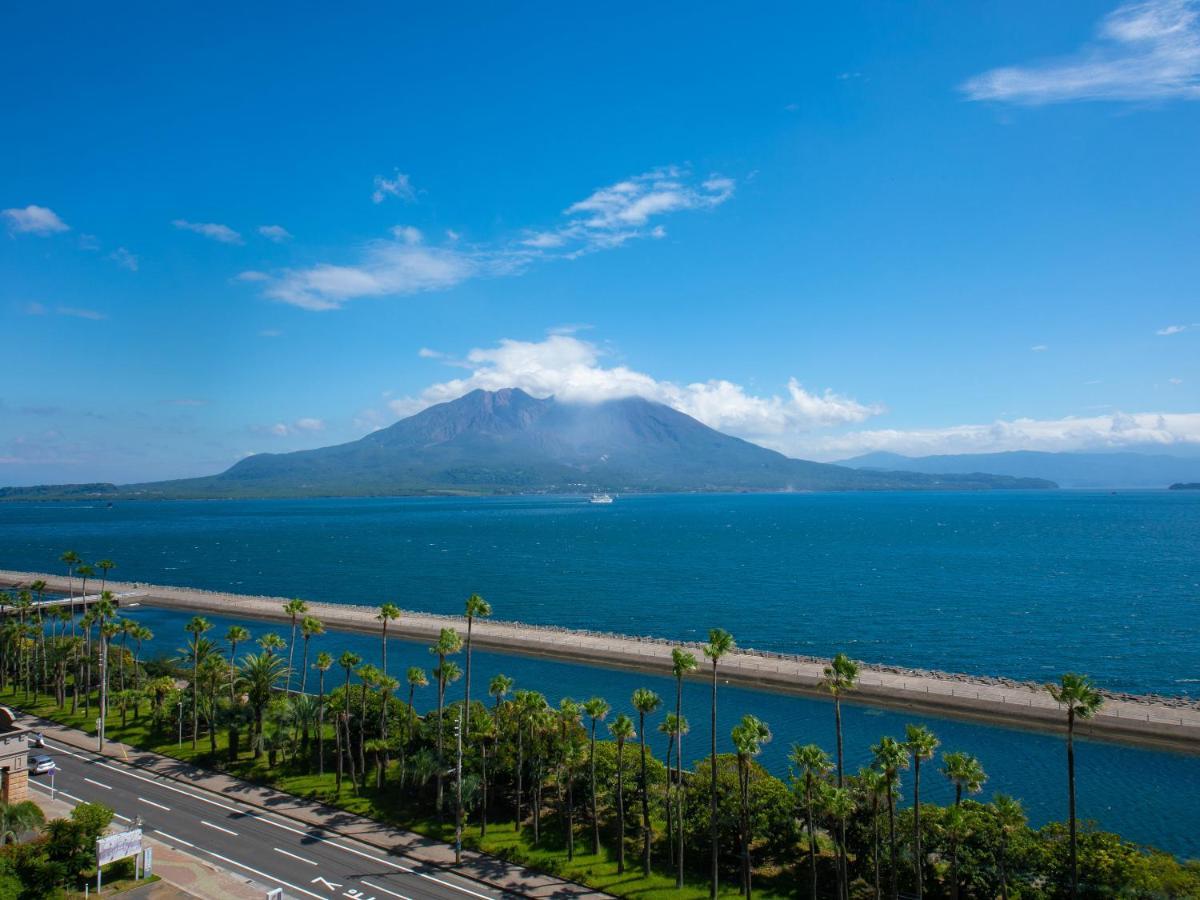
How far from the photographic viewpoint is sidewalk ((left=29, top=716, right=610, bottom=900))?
30.8 meters

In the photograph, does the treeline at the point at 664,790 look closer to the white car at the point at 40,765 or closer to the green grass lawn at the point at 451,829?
the green grass lawn at the point at 451,829

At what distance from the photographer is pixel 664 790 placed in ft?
121

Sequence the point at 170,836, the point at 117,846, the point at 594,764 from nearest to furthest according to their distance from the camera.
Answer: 1. the point at 117,846
2. the point at 170,836
3. the point at 594,764

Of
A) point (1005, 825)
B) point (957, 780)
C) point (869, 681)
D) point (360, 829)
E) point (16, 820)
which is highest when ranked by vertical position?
point (957, 780)

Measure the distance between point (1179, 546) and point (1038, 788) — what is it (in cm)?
15586

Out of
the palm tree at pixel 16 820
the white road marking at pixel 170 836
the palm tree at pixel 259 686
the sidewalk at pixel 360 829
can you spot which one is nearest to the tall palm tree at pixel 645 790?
the sidewalk at pixel 360 829

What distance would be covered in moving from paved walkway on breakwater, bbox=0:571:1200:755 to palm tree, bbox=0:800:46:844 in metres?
48.6

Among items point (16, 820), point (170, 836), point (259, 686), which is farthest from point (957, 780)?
point (259, 686)

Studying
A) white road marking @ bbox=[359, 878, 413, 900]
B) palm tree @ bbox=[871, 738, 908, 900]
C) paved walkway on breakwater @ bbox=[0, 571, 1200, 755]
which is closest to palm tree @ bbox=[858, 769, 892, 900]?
palm tree @ bbox=[871, 738, 908, 900]

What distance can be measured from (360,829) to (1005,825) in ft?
92.9

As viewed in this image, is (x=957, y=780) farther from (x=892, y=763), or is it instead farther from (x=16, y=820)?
(x=16, y=820)

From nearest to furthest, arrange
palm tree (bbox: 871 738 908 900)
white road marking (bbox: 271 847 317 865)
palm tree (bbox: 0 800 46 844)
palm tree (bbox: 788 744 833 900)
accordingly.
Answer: palm tree (bbox: 871 738 908 900)
palm tree (bbox: 0 800 46 844)
palm tree (bbox: 788 744 833 900)
white road marking (bbox: 271 847 317 865)

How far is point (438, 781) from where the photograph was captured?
123 ft

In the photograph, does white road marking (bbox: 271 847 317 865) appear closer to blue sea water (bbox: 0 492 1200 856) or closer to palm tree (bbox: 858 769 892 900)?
palm tree (bbox: 858 769 892 900)
